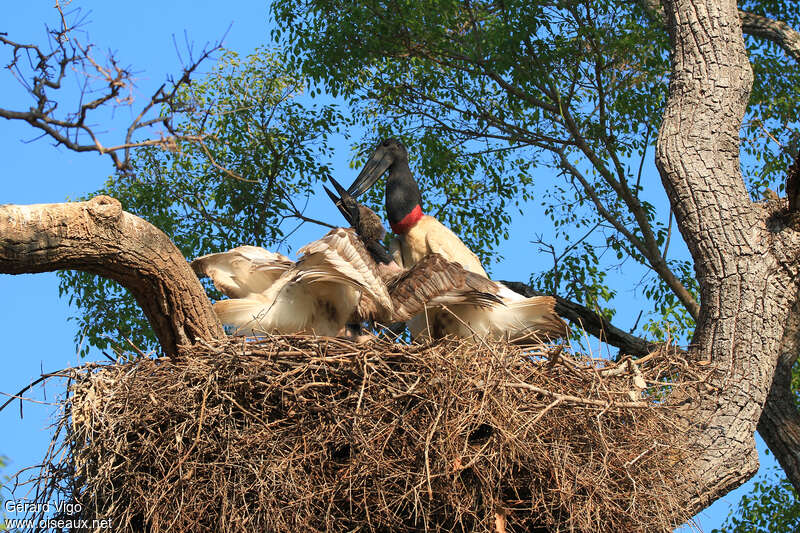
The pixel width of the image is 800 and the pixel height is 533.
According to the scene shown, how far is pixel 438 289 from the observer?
19.4 ft

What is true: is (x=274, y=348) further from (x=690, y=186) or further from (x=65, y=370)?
(x=690, y=186)

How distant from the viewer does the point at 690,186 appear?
6223mm

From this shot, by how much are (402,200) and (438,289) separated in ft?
4.52

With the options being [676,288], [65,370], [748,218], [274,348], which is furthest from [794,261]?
[65,370]

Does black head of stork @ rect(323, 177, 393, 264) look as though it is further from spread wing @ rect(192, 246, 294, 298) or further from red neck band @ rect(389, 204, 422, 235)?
spread wing @ rect(192, 246, 294, 298)

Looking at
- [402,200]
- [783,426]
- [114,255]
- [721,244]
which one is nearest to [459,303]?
[402,200]

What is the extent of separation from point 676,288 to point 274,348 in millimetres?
4819

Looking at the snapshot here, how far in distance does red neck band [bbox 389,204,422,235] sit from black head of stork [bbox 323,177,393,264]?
24 cm

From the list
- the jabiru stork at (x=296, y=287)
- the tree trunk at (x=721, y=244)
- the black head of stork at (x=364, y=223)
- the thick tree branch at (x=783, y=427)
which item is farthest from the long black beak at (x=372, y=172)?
the thick tree branch at (x=783, y=427)

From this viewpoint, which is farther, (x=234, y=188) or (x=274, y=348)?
(x=234, y=188)

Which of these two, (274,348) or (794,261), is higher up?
(274,348)

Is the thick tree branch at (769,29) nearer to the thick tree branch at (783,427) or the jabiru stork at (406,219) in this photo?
the jabiru stork at (406,219)

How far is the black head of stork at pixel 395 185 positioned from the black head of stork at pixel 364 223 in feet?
0.93

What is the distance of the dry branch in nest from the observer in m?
4.61
